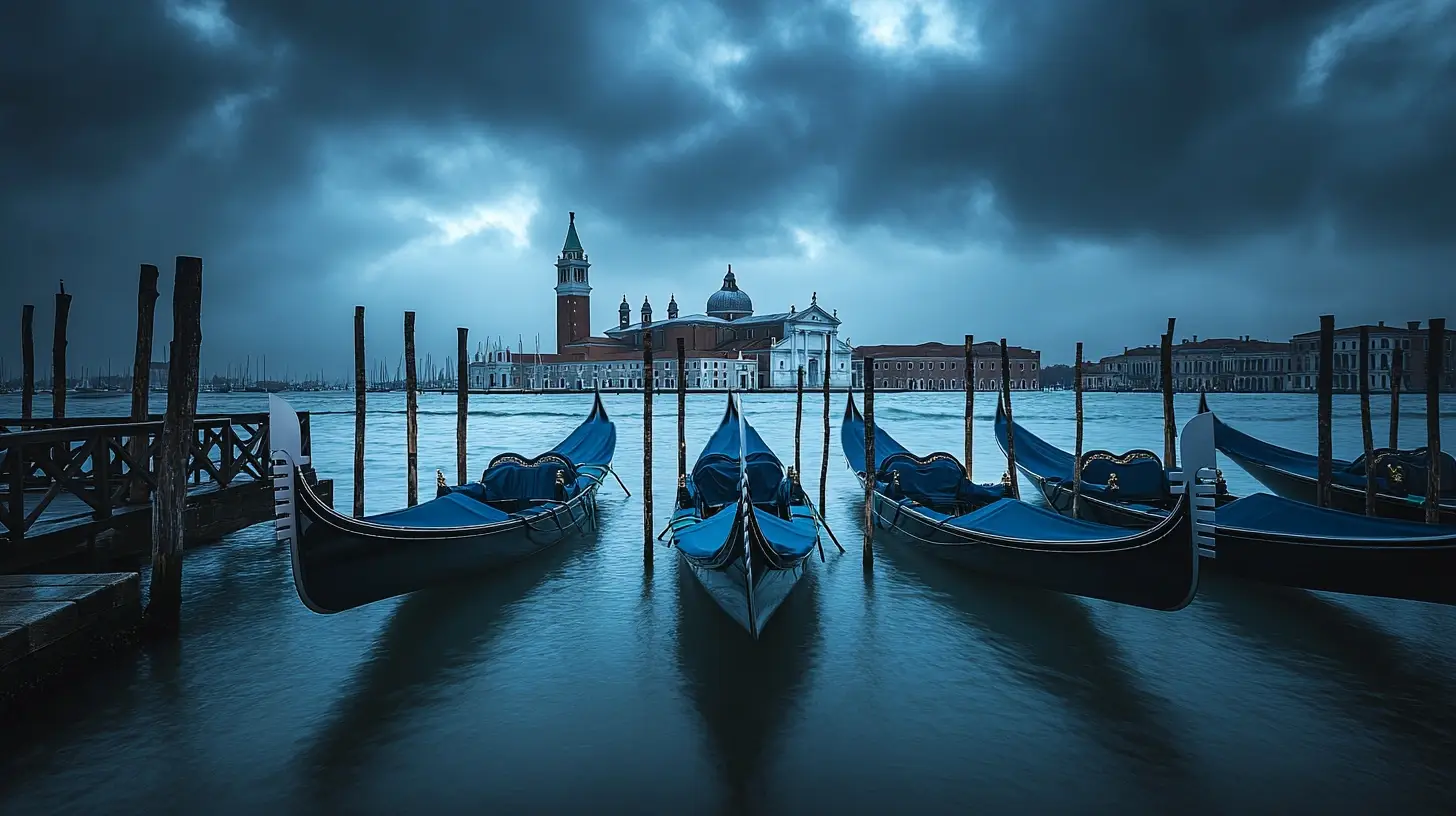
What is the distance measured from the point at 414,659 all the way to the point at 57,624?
1.35m

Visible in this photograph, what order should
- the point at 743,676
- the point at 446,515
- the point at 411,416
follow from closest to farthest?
the point at 743,676 → the point at 446,515 → the point at 411,416

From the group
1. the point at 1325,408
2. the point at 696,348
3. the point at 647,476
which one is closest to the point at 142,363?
the point at 647,476

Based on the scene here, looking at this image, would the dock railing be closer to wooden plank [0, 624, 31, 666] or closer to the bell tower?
wooden plank [0, 624, 31, 666]

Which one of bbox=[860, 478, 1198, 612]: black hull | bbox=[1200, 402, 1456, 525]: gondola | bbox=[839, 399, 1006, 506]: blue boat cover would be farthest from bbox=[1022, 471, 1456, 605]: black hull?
bbox=[839, 399, 1006, 506]: blue boat cover

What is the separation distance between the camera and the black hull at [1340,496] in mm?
5449

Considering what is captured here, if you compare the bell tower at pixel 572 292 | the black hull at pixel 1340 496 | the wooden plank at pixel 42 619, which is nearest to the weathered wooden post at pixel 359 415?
the wooden plank at pixel 42 619

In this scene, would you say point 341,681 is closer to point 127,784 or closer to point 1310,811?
point 127,784

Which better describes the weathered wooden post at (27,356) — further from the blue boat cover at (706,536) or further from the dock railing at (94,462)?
the blue boat cover at (706,536)

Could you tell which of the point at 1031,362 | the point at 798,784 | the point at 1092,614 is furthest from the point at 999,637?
the point at 1031,362

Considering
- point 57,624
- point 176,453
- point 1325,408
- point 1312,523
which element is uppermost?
point 1325,408

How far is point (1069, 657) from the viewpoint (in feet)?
11.8

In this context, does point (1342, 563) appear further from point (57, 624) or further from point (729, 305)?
point (729, 305)

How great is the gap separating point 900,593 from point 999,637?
937 mm

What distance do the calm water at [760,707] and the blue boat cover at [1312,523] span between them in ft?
1.72
